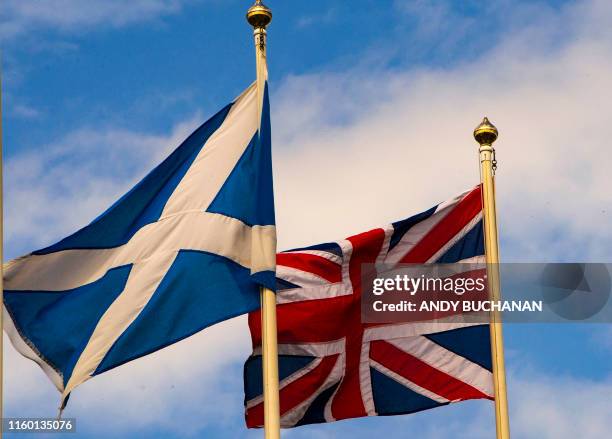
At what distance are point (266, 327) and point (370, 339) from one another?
345 centimetres

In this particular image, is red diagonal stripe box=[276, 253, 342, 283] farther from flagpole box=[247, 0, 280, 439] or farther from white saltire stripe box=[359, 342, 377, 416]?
flagpole box=[247, 0, 280, 439]

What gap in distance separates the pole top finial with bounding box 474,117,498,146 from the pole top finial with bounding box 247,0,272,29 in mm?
3356

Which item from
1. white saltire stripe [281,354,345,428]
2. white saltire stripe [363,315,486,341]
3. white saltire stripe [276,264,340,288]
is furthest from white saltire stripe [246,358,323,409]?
white saltire stripe [276,264,340,288]

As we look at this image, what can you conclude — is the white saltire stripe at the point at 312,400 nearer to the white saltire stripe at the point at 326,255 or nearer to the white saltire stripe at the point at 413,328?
the white saltire stripe at the point at 413,328

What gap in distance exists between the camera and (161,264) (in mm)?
20453

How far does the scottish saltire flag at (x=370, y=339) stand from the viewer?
22719 millimetres

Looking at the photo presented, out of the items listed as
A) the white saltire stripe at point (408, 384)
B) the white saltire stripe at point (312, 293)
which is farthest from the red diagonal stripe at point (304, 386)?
the white saltire stripe at point (312, 293)

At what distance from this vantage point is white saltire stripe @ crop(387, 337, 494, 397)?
22734 mm

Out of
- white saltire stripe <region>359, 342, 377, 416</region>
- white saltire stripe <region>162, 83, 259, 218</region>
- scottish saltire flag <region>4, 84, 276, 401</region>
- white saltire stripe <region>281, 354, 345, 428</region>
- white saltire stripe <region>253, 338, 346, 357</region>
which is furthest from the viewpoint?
white saltire stripe <region>359, 342, 377, 416</region>

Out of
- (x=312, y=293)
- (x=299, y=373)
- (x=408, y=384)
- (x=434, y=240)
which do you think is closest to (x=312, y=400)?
(x=299, y=373)

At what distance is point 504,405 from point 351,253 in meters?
2.85

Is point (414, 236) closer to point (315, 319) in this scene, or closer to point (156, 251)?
point (315, 319)

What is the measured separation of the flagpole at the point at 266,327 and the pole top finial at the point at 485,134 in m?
3.27

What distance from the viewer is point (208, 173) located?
68.9 ft
